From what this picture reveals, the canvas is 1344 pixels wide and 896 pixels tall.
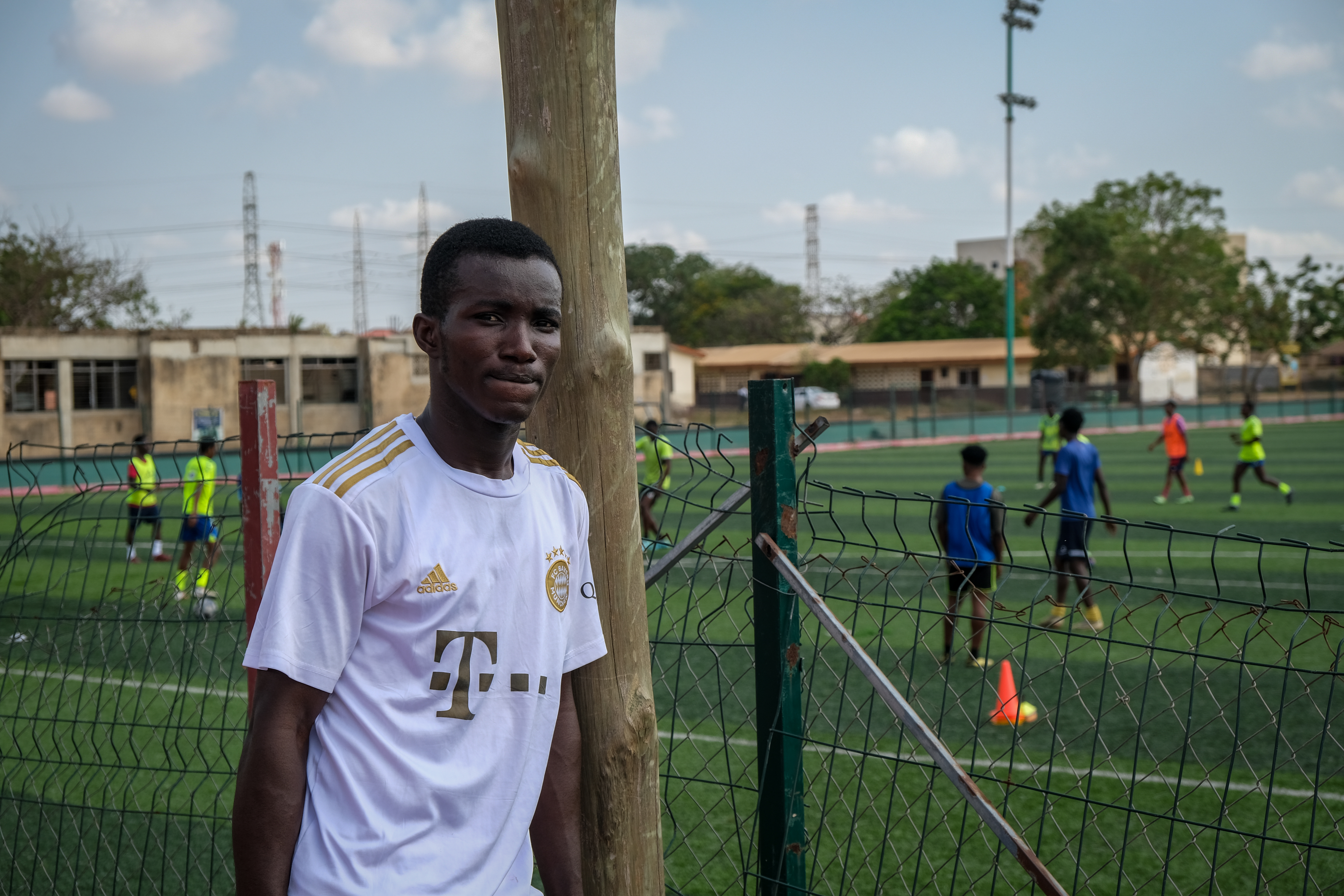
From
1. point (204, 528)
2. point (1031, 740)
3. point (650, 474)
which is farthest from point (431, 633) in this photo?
point (650, 474)

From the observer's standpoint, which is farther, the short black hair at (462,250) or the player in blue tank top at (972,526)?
the player in blue tank top at (972,526)

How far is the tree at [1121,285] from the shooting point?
51.4 meters

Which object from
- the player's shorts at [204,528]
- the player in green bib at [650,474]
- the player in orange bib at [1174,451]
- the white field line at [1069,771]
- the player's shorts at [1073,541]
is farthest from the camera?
the player in orange bib at [1174,451]

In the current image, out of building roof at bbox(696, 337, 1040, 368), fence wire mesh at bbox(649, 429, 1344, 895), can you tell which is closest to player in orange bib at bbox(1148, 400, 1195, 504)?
fence wire mesh at bbox(649, 429, 1344, 895)

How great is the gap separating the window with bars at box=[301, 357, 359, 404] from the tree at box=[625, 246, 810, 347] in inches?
1530

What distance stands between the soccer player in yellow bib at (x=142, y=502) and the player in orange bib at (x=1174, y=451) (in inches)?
545

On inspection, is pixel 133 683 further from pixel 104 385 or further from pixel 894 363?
pixel 894 363

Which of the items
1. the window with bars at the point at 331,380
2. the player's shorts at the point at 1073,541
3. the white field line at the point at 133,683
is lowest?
the white field line at the point at 133,683

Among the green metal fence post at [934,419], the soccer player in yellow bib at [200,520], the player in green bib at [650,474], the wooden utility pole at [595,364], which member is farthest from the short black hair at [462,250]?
the green metal fence post at [934,419]

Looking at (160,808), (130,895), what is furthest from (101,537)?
(130,895)

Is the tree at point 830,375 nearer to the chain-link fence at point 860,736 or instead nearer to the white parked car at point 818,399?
the white parked car at point 818,399

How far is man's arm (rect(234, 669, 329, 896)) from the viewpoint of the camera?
5.40 ft

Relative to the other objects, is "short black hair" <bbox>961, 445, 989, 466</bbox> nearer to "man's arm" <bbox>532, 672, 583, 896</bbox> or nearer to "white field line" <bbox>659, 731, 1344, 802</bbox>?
"white field line" <bbox>659, 731, 1344, 802</bbox>

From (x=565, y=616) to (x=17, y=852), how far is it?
12.8 ft
